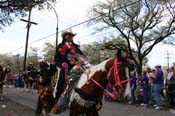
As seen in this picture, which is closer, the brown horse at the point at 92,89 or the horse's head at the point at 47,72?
the brown horse at the point at 92,89

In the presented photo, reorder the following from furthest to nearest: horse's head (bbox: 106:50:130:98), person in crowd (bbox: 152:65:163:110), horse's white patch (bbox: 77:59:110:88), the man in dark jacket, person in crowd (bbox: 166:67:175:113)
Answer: person in crowd (bbox: 152:65:163:110) → person in crowd (bbox: 166:67:175:113) → the man in dark jacket → horse's white patch (bbox: 77:59:110:88) → horse's head (bbox: 106:50:130:98)

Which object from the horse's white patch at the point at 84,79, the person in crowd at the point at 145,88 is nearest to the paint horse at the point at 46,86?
the horse's white patch at the point at 84,79

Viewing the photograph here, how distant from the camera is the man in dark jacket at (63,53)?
8672 millimetres

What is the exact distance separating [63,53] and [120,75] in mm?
2029

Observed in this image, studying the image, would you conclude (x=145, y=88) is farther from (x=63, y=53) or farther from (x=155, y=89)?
(x=63, y=53)

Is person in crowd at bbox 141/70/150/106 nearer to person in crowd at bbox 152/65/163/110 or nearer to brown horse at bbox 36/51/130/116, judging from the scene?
person in crowd at bbox 152/65/163/110

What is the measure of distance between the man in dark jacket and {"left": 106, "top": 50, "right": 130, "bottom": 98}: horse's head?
5.02ft

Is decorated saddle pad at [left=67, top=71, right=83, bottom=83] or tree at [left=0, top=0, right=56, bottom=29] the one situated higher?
tree at [left=0, top=0, right=56, bottom=29]

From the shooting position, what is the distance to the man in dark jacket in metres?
8.67

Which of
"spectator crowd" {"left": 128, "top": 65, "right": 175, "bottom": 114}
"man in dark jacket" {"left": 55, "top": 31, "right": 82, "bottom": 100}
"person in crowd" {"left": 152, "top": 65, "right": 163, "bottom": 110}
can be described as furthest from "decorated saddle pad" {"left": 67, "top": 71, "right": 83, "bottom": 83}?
"person in crowd" {"left": 152, "top": 65, "right": 163, "bottom": 110}

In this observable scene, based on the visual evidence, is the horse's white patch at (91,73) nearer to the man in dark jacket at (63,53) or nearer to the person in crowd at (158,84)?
the man in dark jacket at (63,53)

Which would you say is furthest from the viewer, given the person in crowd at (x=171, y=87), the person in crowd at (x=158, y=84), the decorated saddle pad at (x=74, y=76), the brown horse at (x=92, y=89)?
the person in crowd at (x=158, y=84)

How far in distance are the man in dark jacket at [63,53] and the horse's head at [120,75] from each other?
153 cm

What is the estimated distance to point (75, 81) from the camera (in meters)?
8.30
